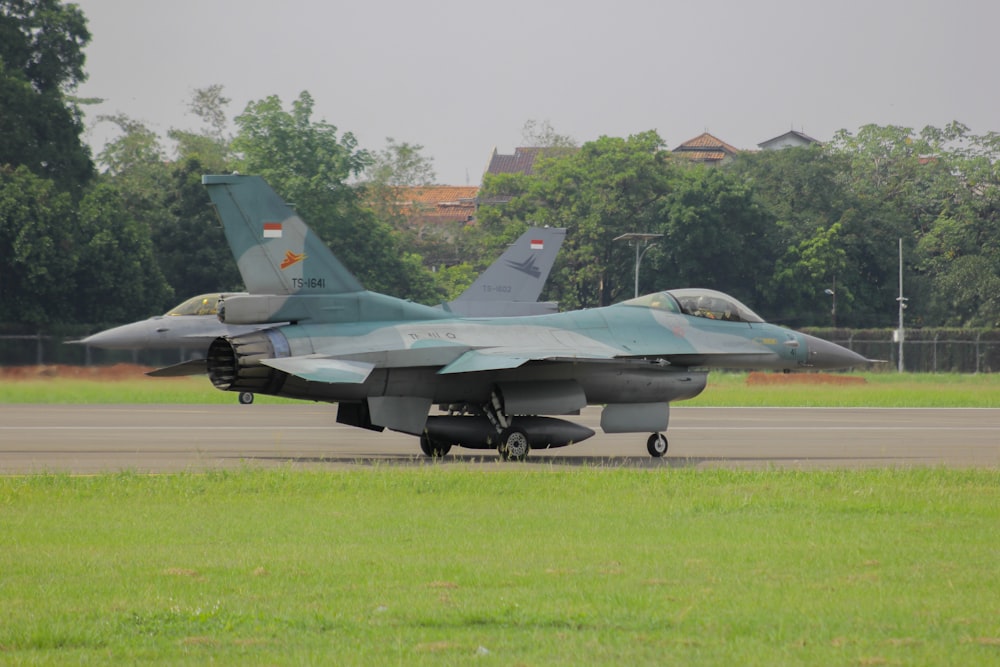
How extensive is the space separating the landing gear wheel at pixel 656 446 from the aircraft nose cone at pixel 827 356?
3.47 metres

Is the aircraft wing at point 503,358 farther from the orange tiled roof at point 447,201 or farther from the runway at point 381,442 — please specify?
the orange tiled roof at point 447,201

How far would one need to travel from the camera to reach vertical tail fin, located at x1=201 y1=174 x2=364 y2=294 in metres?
18.0

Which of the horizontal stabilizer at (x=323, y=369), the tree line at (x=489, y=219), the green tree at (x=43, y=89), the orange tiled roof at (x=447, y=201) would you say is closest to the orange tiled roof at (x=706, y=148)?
the orange tiled roof at (x=447, y=201)

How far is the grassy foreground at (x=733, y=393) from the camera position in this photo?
33.5 meters

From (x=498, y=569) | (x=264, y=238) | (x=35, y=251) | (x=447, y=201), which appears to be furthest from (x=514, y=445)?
(x=447, y=201)

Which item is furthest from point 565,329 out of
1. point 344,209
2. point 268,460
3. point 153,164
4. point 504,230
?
point 153,164

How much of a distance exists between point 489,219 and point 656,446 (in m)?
64.6

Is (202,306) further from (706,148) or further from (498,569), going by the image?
(706,148)

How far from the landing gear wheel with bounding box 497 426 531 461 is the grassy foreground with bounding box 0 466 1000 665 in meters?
4.13

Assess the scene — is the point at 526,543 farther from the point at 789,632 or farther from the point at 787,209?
the point at 787,209

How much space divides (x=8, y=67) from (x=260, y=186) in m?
46.1

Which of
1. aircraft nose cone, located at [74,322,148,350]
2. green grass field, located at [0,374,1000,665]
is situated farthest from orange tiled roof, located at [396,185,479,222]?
green grass field, located at [0,374,1000,665]

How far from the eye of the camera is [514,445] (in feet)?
60.7

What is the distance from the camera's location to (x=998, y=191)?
277ft
